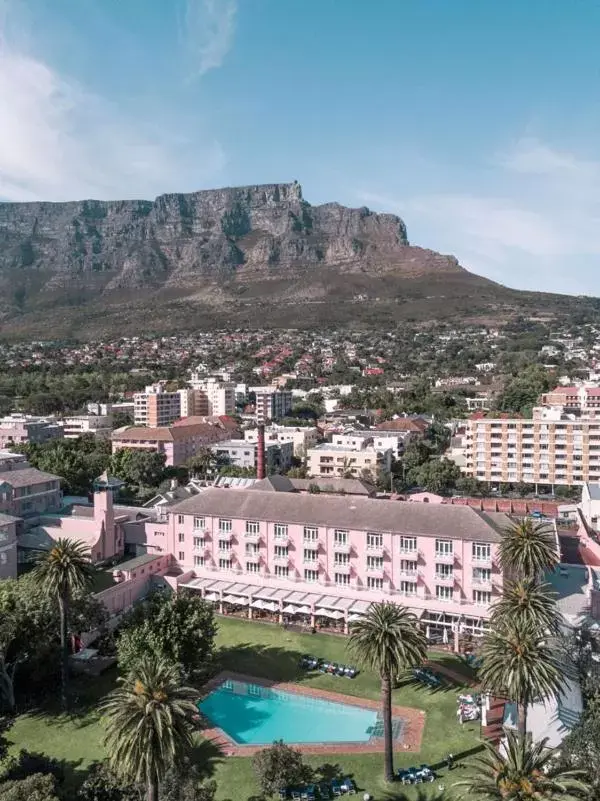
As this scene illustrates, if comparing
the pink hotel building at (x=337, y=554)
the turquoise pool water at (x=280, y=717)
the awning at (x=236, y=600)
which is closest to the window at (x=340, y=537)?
the pink hotel building at (x=337, y=554)

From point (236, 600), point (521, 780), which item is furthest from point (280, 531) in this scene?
point (521, 780)

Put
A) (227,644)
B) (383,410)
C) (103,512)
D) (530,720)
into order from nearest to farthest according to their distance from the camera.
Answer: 1. (530,720)
2. (227,644)
3. (103,512)
4. (383,410)

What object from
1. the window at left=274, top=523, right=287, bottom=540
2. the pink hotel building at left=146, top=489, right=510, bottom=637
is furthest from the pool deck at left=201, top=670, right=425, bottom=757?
the window at left=274, top=523, right=287, bottom=540

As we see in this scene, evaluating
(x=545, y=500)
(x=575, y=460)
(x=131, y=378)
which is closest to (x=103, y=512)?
(x=545, y=500)

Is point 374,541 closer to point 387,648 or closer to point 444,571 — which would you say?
point 444,571

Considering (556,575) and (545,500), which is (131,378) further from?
(556,575)

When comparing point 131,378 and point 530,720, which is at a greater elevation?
point 131,378

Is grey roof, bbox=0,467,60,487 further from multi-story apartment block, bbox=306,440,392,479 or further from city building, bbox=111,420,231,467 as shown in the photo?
multi-story apartment block, bbox=306,440,392,479
